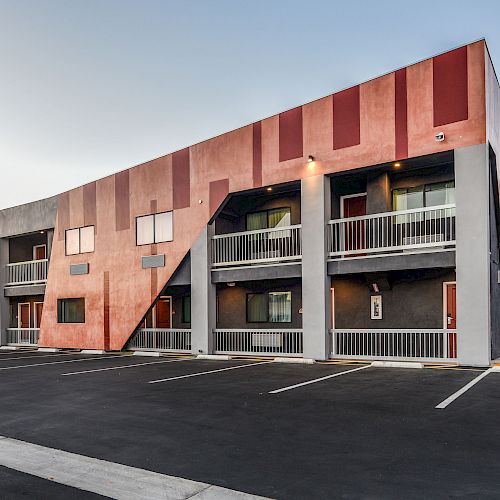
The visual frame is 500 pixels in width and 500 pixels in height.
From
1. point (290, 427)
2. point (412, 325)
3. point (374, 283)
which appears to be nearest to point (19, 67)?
point (374, 283)

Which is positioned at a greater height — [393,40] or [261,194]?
[393,40]

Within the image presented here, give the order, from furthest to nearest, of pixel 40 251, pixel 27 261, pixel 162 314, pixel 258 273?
pixel 40 251, pixel 27 261, pixel 162 314, pixel 258 273

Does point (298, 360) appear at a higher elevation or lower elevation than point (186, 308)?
lower

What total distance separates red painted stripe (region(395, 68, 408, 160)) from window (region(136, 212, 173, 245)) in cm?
910

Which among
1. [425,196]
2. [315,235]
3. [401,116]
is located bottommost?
[315,235]

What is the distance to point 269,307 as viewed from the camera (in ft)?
64.2

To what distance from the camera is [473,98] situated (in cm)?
1298

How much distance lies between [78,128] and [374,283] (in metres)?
26.3

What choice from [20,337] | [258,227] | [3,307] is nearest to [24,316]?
[3,307]

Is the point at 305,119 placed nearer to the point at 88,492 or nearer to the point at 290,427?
the point at 290,427

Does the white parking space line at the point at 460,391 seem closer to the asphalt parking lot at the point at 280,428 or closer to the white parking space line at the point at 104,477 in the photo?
the asphalt parking lot at the point at 280,428

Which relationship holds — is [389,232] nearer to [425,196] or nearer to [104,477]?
[425,196]

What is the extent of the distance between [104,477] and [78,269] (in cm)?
1836

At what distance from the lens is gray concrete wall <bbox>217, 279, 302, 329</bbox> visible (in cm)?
1877
